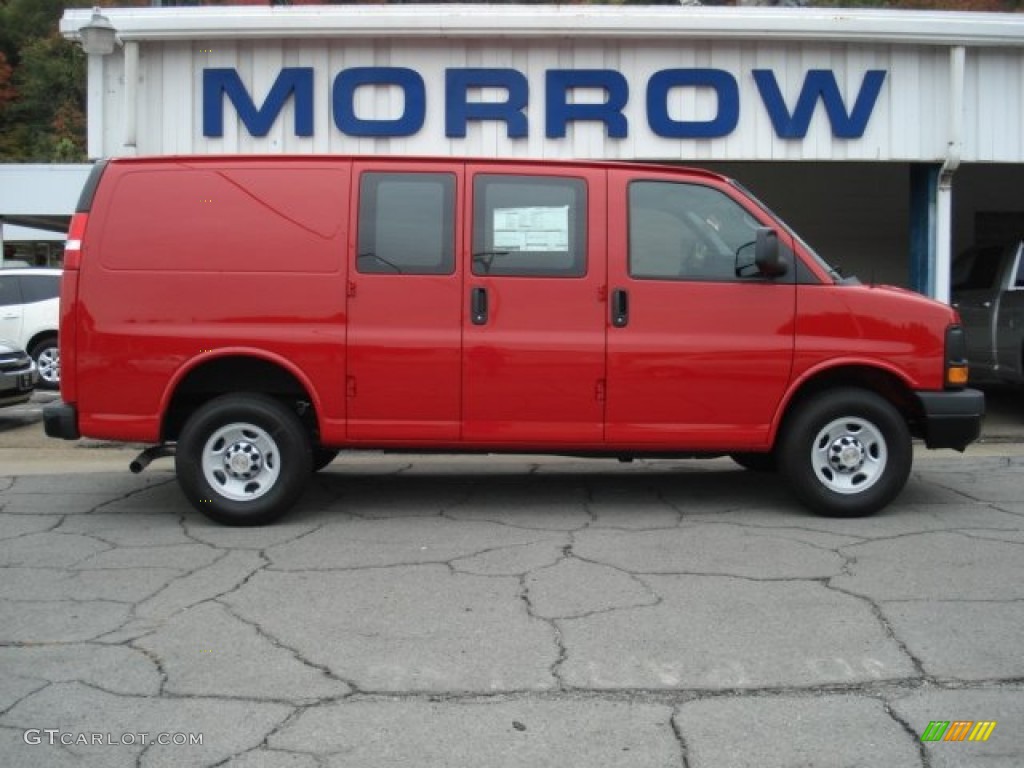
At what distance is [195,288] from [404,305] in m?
1.28

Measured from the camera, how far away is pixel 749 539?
6168 millimetres

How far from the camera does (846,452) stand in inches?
259

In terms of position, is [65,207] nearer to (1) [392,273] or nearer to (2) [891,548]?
(1) [392,273]

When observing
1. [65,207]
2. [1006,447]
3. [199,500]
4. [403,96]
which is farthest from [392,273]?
[65,207]

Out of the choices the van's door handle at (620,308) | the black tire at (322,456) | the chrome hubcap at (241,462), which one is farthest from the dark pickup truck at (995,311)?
the chrome hubcap at (241,462)

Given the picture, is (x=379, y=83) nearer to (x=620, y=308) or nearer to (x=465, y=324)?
(x=465, y=324)

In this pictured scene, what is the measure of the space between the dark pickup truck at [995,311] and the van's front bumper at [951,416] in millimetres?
4784

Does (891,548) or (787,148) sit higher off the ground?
(787,148)

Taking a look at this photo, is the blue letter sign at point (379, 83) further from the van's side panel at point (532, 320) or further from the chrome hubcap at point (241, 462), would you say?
the chrome hubcap at point (241, 462)

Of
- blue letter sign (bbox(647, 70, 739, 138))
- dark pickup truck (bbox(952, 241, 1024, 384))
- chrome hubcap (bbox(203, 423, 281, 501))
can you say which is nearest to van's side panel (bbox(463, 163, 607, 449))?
chrome hubcap (bbox(203, 423, 281, 501))

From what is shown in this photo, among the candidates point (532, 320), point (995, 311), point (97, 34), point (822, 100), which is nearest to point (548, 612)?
point (532, 320)

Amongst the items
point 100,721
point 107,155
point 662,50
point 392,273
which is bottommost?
point 100,721

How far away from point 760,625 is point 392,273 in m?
3.12

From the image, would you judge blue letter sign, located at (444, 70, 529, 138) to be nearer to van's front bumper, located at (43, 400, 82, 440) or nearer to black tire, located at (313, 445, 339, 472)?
black tire, located at (313, 445, 339, 472)
